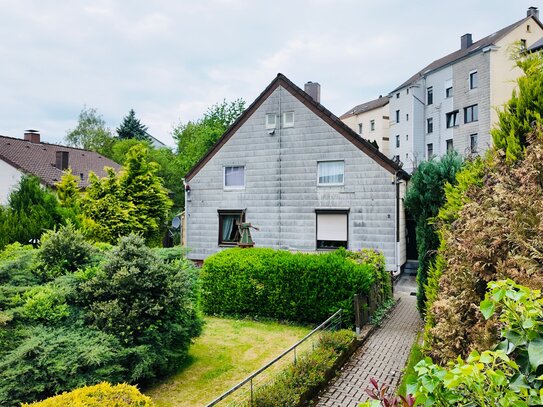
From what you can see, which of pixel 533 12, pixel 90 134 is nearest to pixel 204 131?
pixel 90 134

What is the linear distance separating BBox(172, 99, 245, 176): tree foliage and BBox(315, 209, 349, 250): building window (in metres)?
21.2

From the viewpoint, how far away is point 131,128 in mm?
58344

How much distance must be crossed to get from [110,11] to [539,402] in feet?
45.7

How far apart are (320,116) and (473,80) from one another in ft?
72.1

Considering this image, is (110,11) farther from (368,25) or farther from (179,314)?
(179,314)

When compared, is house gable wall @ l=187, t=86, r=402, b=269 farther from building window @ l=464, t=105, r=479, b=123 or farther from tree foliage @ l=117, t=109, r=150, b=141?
tree foliage @ l=117, t=109, r=150, b=141

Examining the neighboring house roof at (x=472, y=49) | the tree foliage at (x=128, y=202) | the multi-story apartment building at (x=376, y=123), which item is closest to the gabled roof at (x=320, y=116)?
the tree foliage at (x=128, y=202)

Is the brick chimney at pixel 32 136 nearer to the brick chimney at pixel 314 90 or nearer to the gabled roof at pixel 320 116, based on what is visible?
the gabled roof at pixel 320 116

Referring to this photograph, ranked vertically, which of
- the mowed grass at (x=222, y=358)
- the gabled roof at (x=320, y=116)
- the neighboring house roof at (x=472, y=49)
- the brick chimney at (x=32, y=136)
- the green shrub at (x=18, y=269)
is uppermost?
the neighboring house roof at (x=472, y=49)

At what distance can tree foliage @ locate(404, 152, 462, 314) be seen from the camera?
10.4m

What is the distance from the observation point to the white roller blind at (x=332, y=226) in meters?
16.7

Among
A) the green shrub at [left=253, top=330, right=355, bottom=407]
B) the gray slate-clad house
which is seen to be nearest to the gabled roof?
the gray slate-clad house

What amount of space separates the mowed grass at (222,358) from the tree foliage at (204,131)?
2685 cm

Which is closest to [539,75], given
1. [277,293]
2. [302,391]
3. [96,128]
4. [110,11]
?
[302,391]
